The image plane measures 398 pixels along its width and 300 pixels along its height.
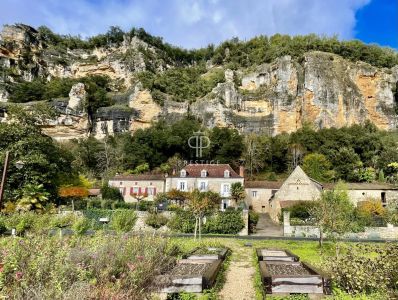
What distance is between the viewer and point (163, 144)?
5681 centimetres

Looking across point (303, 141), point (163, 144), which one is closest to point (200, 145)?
point (163, 144)

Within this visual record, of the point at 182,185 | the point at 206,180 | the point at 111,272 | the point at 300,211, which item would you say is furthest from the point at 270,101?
the point at 111,272

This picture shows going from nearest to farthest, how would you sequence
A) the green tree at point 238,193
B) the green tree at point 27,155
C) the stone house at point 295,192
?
the green tree at point 27,155
the stone house at point 295,192
the green tree at point 238,193

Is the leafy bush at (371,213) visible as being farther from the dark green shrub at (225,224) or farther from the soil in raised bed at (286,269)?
the soil in raised bed at (286,269)

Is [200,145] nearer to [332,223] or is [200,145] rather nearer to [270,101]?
[270,101]

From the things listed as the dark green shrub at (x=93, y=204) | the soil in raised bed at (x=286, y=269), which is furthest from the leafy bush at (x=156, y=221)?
the soil in raised bed at (x=286, y=269)

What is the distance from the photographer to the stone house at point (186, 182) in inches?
1613

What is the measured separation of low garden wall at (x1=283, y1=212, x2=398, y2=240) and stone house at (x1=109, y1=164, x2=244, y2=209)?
453 inches

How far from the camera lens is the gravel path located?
9312 mm

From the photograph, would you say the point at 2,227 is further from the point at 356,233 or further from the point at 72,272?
the point at 356,233

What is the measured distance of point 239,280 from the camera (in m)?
11.4

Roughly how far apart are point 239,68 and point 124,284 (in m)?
87.2

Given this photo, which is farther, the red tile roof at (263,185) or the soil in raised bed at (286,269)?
the red tile roof at (263,185)

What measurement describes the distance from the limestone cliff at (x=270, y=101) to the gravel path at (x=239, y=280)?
2038 inches
